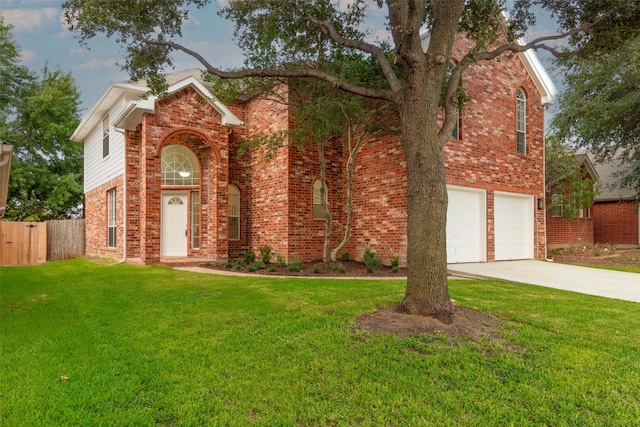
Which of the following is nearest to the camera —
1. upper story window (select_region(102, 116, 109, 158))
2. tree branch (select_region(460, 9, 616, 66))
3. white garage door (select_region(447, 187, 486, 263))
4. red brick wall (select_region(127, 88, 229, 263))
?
tree branch (select_region(460, 9, 616, 66))

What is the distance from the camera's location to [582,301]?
256 inches

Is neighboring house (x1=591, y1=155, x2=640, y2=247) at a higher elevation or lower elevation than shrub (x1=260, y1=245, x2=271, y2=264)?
higher

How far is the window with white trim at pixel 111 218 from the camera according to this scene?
13.6 m

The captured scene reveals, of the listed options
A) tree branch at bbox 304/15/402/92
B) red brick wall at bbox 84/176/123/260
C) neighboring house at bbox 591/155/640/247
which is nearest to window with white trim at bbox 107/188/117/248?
red brick wall at bbox 84/176/123/260

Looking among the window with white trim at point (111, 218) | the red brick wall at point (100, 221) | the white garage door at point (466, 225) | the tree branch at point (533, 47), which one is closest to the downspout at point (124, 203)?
the red brick wall at point (100, 221)

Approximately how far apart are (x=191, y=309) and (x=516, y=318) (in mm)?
4441

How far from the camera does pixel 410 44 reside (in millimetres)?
4871

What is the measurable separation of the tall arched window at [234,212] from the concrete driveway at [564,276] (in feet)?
22.4

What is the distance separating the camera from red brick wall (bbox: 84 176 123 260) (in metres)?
12.7

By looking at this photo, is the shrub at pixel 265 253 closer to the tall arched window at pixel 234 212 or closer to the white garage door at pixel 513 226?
the tall arched window at pixel 234 212

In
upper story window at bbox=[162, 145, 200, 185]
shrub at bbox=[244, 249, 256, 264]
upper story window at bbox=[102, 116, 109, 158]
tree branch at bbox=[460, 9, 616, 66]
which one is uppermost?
upper story window at bbox=[102, 116, 109, 158]

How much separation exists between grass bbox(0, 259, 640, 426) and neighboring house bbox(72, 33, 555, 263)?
549 centimetres

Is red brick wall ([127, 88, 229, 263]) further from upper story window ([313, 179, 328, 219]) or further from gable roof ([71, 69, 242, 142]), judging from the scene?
upper story window ([313, 179, 328, 219])

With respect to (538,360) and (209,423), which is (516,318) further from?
(209,423)
